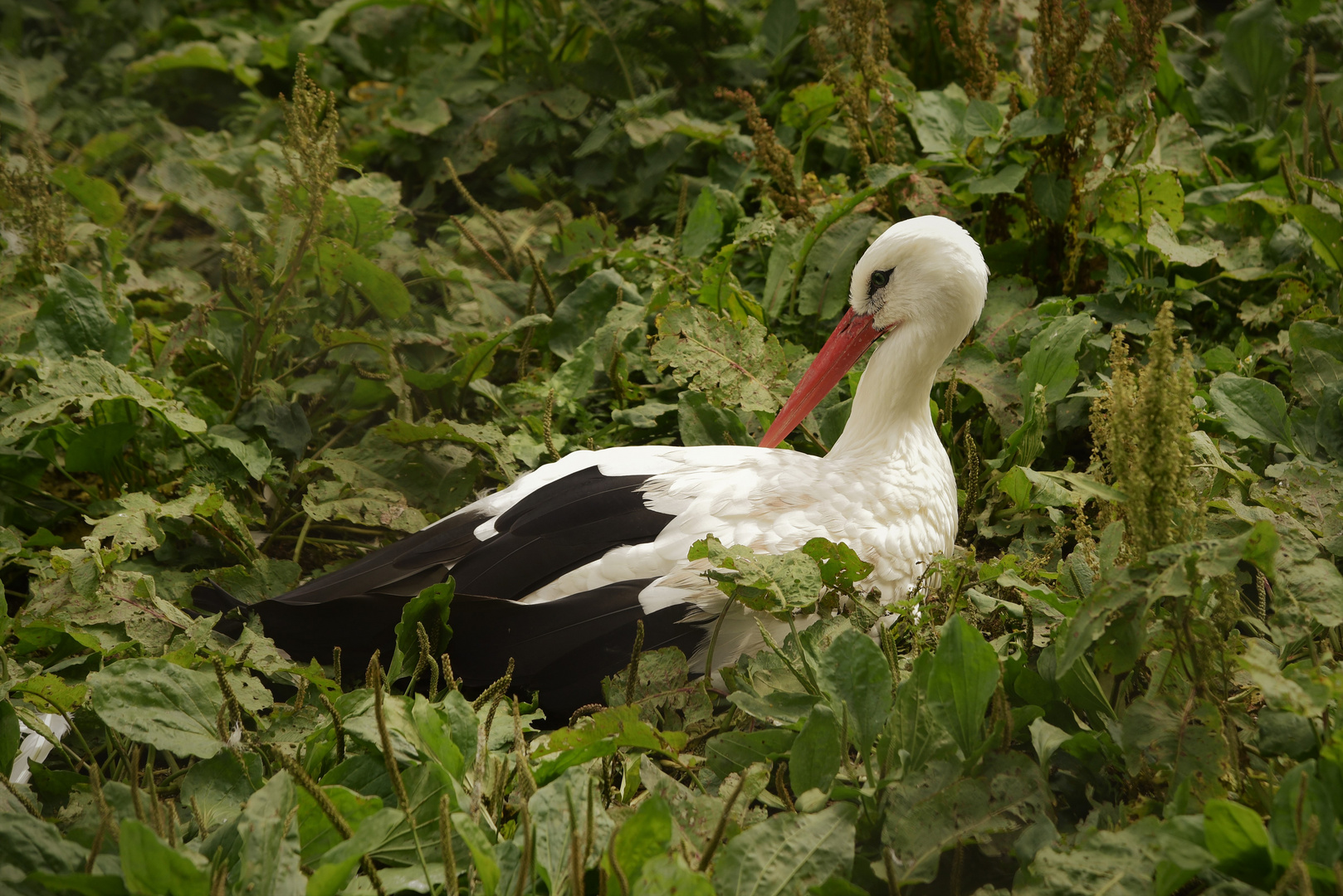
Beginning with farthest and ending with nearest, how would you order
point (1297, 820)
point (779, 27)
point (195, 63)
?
point (195, 63) → point (779, 27) → point (1297, 820)

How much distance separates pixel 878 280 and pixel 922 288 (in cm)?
12

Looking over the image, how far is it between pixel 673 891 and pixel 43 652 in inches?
58.8

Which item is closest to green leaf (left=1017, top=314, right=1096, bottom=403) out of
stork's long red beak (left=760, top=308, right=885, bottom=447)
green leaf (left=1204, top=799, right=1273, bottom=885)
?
stork's long red beak (left=760, top=308, right=885, bottom=447)

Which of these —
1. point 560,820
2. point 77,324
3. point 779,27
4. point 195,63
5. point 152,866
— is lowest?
point 560,820

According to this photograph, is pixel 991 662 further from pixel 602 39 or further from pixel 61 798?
pixel 602 39

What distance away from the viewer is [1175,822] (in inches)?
51.1

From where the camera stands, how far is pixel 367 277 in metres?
2.82

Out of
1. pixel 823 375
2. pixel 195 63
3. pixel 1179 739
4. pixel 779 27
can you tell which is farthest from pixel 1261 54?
pixel 195 63

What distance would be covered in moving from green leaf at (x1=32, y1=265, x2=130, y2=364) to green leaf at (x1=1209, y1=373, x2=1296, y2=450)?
2.58 metres

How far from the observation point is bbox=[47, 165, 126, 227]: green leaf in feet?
11.4

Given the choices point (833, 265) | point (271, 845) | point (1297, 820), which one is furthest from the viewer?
point (833, 265)

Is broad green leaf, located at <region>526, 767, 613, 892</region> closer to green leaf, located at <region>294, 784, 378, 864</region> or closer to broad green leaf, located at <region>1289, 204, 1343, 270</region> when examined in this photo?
green leaf, located at <region>294, 784, 378, 864</region>

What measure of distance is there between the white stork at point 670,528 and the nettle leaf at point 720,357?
21 cm

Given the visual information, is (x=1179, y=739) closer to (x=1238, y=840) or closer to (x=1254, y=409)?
(x=1238, y=840)
